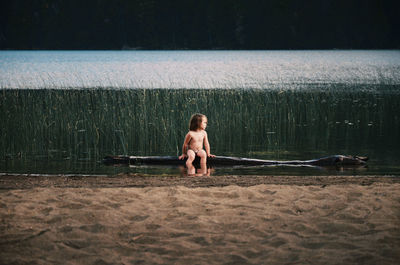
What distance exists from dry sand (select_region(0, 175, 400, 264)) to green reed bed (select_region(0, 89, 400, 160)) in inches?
213

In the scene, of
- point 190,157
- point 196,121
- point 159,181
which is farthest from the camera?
point 190,157

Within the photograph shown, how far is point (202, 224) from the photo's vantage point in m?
7.00

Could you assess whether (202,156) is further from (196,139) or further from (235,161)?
(235,161)

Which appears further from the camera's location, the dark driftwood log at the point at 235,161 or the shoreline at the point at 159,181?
the dark driftwood log at the point at 235,161

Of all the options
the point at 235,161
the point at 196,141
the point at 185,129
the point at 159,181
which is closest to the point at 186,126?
the point at 185,129

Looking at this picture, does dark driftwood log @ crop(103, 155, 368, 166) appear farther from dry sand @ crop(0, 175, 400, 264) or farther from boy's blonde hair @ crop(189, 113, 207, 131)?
dry sand @ crop(0, 175, 400, 264)

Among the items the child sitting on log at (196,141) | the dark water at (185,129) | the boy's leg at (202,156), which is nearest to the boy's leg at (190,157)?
the child sitting on log at (196,141)
